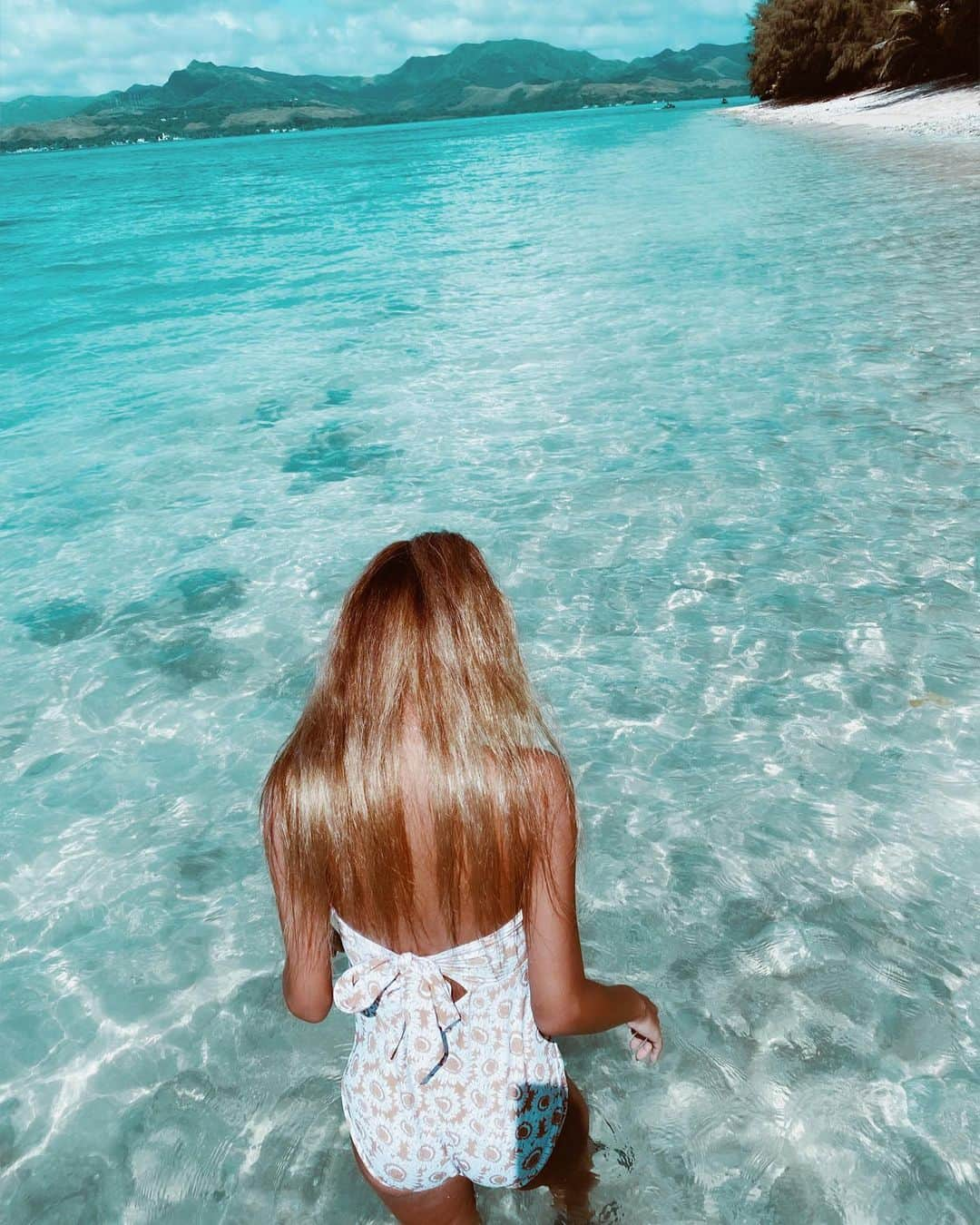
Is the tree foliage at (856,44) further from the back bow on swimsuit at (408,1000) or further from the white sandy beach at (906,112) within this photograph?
the back bow on swimsuit at (408,1000)

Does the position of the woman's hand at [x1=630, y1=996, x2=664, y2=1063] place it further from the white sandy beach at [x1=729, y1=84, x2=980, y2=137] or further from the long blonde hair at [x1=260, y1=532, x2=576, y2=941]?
the white sandy beach at [x1=729, y1=84, x2=980, y2=137]

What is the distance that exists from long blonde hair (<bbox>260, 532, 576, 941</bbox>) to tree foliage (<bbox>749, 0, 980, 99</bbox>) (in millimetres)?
49941

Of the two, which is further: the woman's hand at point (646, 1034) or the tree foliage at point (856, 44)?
the tree foliage at point (856, 44)

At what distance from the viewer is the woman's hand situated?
6.90ft

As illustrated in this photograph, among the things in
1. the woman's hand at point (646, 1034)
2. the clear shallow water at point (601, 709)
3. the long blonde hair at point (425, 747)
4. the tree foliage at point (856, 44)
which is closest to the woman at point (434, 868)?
the long blonde hair at point (425, 747)

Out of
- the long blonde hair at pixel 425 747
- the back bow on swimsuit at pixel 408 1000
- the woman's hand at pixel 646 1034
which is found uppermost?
the long blonde hair at pixel 425 747

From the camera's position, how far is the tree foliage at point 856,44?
4122 centimetres

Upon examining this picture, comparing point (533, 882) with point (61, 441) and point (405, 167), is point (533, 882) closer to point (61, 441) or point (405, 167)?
point (61, 441)

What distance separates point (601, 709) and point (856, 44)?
59313 mm

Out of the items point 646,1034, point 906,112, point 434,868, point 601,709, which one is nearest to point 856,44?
point 906,112

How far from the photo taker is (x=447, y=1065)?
188cm

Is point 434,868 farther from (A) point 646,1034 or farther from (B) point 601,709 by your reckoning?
(B) point 601,709

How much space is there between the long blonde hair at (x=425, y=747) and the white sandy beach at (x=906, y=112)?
3671cm

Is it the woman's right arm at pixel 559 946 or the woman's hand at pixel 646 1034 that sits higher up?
the woman's right arm at pixel 559 946
